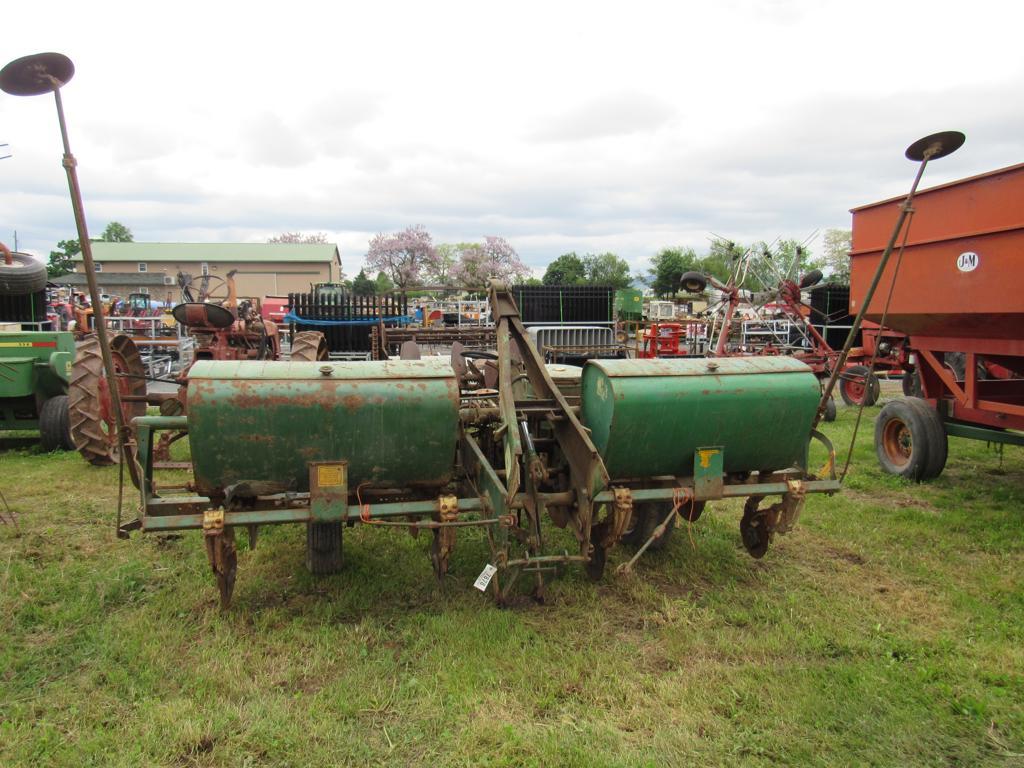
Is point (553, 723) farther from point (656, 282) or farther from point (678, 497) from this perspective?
point (656, 282)

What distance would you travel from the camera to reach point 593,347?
1188 cm

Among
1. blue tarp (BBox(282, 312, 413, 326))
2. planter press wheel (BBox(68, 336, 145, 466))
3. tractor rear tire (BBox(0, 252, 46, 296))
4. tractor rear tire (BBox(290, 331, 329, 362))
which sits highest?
tractor rear tire (BBox(0, 252, 46, 296))

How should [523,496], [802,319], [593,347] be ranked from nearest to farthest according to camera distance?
[523,496] → [593,347] → [802,319]

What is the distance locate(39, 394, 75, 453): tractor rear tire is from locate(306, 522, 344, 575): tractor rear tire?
5.30m

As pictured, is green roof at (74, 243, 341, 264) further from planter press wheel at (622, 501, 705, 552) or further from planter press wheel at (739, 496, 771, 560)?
planter press wheel at (739, 496, 771, 560)

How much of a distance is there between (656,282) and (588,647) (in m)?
56.1

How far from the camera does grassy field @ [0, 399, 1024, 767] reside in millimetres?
2766

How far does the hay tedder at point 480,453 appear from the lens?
353 centimetres

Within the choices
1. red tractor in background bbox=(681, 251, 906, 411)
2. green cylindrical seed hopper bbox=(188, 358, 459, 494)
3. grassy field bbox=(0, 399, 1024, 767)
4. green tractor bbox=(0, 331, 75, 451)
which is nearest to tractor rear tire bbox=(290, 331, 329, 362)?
green tractor bbox=(0, 331, 75, 451)

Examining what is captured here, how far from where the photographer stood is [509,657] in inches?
134

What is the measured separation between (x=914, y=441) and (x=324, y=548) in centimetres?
565

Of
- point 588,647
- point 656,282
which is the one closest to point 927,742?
point 588,647

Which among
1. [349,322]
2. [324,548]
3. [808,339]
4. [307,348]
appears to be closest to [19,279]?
[307,348]

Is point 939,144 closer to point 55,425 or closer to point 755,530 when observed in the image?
point 755,530
